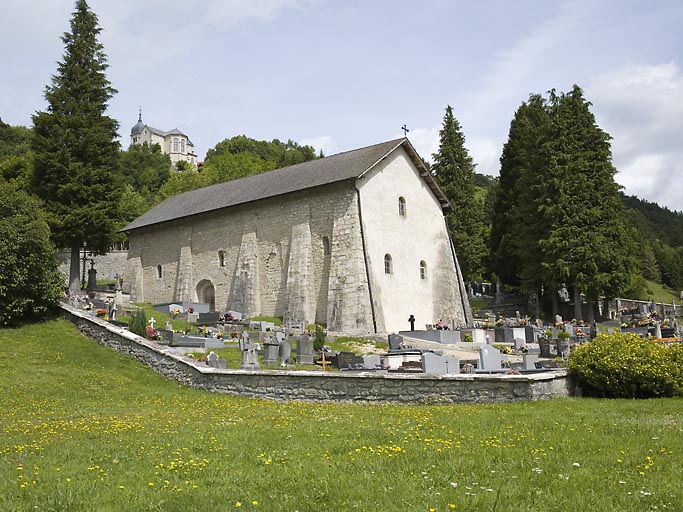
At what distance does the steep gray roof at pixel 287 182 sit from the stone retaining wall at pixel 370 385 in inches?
619

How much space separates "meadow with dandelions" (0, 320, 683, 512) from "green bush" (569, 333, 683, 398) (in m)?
0.71

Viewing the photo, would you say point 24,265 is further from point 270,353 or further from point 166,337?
point 270,353

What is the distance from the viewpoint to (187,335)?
23.0m

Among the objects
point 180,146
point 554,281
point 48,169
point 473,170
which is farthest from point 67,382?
point 180,146

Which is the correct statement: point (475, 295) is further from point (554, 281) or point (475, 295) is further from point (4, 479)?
point (4, 479)

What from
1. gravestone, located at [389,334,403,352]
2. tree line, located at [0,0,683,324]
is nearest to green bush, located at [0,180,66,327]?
tree line, located at [0,0,683,324]

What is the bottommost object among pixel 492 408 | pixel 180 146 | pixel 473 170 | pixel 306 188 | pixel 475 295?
pixel 492 408

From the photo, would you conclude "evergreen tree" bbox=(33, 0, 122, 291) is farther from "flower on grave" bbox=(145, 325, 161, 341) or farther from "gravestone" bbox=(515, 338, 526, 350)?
"gravestone" bbox=(515, 338, 526, 350)

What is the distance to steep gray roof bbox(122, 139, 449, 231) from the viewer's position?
30891mm

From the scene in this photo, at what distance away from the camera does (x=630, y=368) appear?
12.0m

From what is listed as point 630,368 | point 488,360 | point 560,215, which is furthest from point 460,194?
point 630,368

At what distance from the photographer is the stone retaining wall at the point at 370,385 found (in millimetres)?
11945

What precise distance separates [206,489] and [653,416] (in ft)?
23.7

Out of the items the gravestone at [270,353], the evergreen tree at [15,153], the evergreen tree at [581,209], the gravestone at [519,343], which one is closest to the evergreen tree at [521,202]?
the evergreen tree at [581,209]
